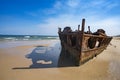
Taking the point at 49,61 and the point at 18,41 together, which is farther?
the point at 18,41

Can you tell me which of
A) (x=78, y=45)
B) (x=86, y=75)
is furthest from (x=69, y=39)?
(x=86, y=75)

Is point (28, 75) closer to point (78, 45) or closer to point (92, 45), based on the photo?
point (78, 45)

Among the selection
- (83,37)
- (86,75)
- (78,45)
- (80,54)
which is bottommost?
(86,75)

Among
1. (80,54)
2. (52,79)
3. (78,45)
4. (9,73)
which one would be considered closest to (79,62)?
(80,54)

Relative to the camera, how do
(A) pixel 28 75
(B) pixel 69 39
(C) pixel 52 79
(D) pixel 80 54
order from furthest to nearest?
(B) pixel 69 39, (D) pixel 80 54, (A) pixel 28 75, (C) pixel 52 79

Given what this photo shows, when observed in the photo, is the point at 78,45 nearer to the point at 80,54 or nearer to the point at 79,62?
the point at 80,54

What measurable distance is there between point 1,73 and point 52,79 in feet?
7.26

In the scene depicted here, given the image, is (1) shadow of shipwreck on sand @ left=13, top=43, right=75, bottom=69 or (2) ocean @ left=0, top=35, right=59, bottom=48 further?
(2) ocean @ left=0, top=35, right=59, bottom=48

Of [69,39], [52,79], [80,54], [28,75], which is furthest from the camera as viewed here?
[69,39]

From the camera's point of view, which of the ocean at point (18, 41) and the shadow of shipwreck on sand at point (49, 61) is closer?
the shadow of shipwreck on sand at point (49, 61)

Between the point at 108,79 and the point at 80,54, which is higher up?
the point at 80,54

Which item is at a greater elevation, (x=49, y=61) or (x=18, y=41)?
(x=49, y=61)

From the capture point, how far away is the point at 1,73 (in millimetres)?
5094

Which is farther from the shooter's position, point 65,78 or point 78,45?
point 78,45
